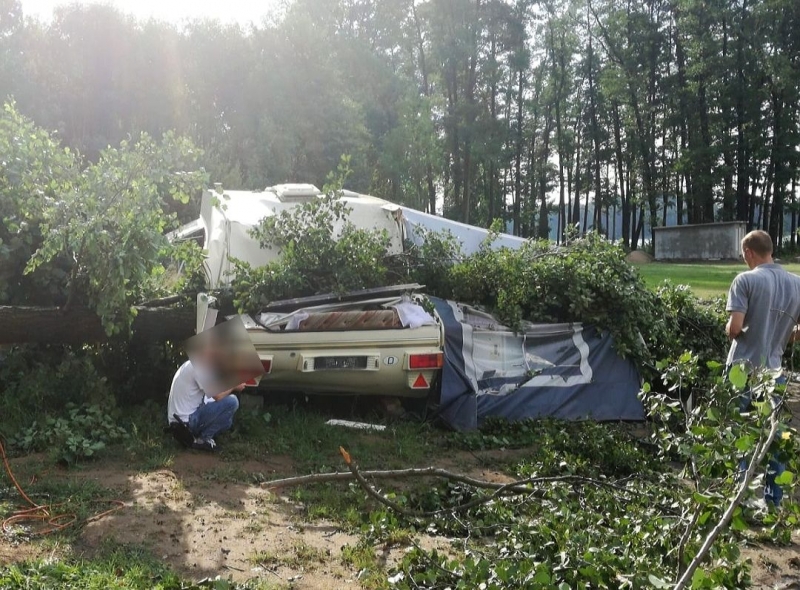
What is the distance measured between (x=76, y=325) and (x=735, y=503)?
6368 mm

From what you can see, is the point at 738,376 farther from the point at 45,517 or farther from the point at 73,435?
the point at 73,435

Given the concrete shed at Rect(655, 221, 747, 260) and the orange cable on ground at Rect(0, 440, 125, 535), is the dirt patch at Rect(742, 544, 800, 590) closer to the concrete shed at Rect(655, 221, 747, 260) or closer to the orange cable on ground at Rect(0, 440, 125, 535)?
the orange cable on ground at Rect(0, 440, 125, 535)

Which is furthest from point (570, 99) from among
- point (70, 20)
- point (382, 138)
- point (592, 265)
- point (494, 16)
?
point (592, 265)

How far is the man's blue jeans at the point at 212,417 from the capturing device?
244 inches

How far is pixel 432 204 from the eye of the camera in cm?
4066

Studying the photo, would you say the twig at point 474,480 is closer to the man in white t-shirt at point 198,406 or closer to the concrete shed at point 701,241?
the man in white t-shirt at point 198,406

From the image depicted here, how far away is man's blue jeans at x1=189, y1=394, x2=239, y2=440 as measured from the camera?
20.4 feet

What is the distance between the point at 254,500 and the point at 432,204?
3611 cm

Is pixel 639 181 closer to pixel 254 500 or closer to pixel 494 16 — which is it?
pixel 494 16

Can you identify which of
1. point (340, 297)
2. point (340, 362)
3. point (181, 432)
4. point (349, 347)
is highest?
point (340, 297)

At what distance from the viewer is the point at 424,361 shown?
7.13 m

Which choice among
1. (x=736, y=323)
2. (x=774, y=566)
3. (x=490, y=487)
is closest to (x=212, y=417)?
(x=490, y=487)

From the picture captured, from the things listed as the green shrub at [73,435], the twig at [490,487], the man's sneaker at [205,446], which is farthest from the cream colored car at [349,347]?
the twig at [490,487]

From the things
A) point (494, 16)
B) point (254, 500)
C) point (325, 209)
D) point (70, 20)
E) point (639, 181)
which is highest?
point (494, 16)
